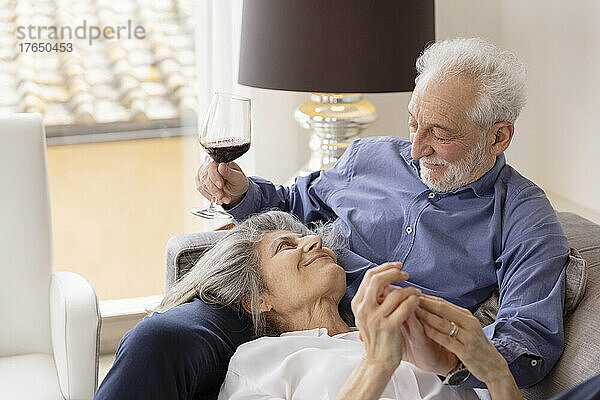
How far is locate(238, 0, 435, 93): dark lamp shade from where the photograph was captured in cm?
244

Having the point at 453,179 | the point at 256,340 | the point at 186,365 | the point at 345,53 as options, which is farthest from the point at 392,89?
the point at 186,365

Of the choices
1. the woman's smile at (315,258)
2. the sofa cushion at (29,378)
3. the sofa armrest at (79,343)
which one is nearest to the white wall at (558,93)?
the woman's smile at (315,258)

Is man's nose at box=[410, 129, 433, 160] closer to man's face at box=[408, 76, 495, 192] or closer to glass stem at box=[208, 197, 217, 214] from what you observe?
man's face at box=[408, 76, 495, 192]

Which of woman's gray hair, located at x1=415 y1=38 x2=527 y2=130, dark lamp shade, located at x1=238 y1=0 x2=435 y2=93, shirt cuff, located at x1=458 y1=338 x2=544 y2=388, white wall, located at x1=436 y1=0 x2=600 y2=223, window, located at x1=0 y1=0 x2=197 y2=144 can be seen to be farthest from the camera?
window, located at x1=0 y1=0 x2=197 y2=144

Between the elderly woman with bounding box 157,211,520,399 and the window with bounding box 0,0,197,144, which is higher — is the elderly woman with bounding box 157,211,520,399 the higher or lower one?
the lower one

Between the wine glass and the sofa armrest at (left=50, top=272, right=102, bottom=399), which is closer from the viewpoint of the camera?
the wine glass

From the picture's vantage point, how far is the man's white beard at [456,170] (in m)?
1.98

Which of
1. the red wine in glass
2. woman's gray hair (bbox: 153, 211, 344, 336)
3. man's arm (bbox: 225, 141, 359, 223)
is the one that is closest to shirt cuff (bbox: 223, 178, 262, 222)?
man's arm (bbox: 225, 141, 359, 223)

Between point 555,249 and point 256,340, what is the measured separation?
72 cm

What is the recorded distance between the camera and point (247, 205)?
2303 mm

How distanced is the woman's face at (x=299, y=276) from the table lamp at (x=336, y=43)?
70 centimetres

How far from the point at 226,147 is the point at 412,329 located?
28.7 inches

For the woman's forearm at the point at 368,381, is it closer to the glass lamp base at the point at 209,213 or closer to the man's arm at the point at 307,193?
the glass lamp base at the point at 209,213

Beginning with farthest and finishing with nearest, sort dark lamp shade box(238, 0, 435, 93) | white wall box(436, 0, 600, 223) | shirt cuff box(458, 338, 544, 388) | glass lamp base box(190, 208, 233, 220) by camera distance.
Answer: white wall box(436, 0, 600, 223) → dark lamp shade box(238, 0, 435, 93) → glass lamp base box(190, 208, 233, 220) → shirt cuff box(458, 338, 544, 388)
